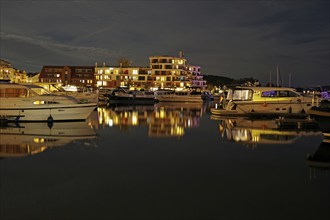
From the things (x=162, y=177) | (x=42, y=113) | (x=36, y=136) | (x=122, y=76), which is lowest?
(x=162, y=177)

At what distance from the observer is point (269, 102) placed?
30203 mm

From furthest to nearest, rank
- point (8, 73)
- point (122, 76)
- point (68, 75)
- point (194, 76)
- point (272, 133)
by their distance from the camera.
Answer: point (194, 76)
point (8, 73)
point (122, 76)
point (68, 75)
point (272, 133)

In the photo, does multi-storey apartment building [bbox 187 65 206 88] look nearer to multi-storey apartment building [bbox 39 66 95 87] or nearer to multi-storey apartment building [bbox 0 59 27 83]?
multi-storey apartment building [bbox 39 66 95 87]

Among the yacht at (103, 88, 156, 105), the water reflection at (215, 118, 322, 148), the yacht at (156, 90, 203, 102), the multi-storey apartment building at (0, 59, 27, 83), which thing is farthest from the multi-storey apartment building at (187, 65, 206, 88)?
the water reflection at (215, 118, 322, 148)

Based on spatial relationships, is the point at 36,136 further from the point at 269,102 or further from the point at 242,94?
the point at 269,102

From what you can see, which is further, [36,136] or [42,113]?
[42,113]

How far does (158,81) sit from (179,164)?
94.6 metres

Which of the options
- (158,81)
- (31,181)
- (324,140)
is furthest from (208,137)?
(158,81)

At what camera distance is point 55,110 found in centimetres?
2370

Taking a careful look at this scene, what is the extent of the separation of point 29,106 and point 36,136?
6013mm

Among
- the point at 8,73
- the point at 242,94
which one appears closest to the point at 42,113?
the point at 242,94

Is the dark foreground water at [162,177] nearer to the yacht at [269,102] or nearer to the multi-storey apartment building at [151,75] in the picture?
the yacht at [269,102]

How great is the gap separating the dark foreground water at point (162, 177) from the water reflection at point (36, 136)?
0.05m

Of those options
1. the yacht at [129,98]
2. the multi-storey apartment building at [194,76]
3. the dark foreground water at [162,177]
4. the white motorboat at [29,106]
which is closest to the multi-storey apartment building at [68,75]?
the multi-storey apartment building at [194,76]
